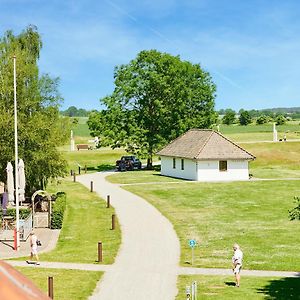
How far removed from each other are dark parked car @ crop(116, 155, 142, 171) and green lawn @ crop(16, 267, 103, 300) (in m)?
45.3

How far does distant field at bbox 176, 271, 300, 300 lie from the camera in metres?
16.4

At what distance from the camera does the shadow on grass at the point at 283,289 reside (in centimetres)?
1645

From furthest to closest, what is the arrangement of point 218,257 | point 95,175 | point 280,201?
point 95,175, point 280,201, point 218,257

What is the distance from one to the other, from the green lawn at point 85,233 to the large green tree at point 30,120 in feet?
10.8

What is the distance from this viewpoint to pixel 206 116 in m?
68.0

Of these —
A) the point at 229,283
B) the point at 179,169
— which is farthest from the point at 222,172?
the point at 229,283

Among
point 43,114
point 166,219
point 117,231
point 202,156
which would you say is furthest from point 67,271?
point 202,156

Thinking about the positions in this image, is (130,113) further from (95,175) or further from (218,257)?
(218,257)

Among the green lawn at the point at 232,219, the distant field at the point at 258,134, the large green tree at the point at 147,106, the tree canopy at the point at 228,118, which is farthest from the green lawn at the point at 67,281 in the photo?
the tree canopy at the point at 228,118

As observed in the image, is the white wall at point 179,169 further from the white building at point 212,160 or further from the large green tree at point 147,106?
the large green tree at point 147,106

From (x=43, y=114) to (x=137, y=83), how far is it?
3027cm

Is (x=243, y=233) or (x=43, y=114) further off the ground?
(x=43, y=114)

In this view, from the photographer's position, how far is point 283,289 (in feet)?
56.8

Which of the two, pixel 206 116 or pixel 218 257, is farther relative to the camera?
pixel 206 116
